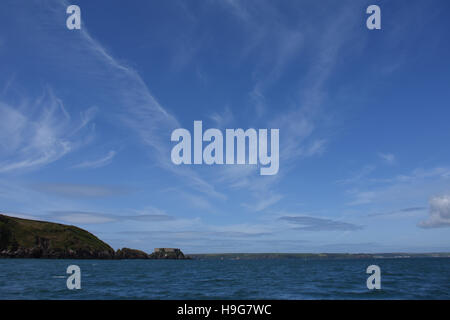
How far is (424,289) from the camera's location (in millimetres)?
41219

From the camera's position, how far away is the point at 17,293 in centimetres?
3534
